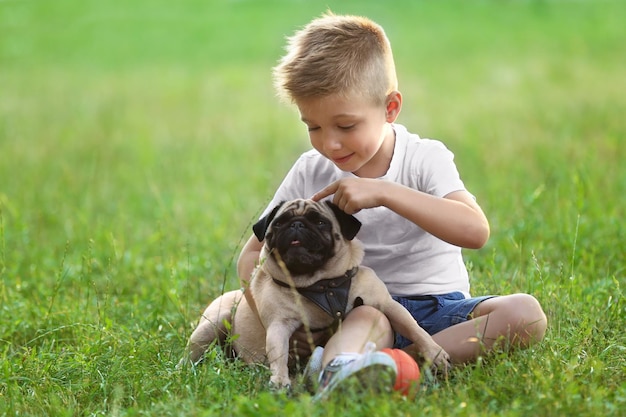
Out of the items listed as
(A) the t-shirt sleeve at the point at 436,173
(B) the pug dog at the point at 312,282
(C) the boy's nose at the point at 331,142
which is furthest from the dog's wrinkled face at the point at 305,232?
(A) the t-shirt sleeve at the point at 436,173

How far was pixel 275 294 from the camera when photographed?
3.87 m

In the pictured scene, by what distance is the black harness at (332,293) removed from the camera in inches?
150

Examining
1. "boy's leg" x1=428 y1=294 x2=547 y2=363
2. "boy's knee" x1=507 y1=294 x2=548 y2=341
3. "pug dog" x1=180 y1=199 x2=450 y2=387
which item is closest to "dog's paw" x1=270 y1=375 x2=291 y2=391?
"pug dog" x1=180 y1=199 x2=450 y2=387

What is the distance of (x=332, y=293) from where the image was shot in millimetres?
3824

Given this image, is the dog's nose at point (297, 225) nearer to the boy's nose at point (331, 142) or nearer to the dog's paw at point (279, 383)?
the boy's nose at point (331, 142)

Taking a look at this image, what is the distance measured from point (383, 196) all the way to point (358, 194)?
103 millimetres

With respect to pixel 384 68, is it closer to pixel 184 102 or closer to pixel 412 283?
pixel 412 283

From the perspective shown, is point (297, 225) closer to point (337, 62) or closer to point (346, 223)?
point (346, 223)

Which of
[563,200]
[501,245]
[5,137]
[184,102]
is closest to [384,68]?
[501,245]

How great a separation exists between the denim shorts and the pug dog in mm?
234

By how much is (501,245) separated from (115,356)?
2.92 meters

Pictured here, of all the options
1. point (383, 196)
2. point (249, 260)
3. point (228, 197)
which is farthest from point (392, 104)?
point (228, 197)

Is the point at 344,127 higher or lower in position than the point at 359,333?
higher

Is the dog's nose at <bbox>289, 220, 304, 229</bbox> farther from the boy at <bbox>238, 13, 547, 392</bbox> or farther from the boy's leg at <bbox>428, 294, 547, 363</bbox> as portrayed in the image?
the boy's leg at <bbox>428, 294, 547, 363</bbox>
